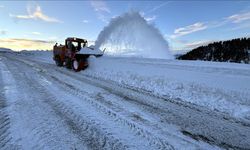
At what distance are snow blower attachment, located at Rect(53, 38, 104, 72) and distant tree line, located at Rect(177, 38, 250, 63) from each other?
25326mm

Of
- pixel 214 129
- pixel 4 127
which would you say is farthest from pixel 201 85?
pixel 4 127

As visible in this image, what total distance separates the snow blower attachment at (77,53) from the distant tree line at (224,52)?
997 inches

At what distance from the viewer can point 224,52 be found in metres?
44.0

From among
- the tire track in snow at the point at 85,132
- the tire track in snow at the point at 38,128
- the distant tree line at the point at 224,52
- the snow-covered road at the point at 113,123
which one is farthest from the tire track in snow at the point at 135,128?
the distant tree line at the point at 224,52

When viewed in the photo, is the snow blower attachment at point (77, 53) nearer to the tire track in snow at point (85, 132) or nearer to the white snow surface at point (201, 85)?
the white snow surface at point (201, 85)

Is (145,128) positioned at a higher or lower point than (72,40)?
lower

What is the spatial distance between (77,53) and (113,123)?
1311 cm

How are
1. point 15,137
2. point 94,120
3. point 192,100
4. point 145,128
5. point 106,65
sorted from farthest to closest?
point 106,65, point 192,100, point 94,120, point 145,128, point 15,137

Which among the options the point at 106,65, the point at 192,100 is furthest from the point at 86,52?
the point at 192,100

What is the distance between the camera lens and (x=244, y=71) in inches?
417

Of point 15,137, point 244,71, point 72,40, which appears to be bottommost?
point 15,137

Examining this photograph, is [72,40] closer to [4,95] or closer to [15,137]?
[4,95]

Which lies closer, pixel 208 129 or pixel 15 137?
pixel 15 137

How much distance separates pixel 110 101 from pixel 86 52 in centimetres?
1068
